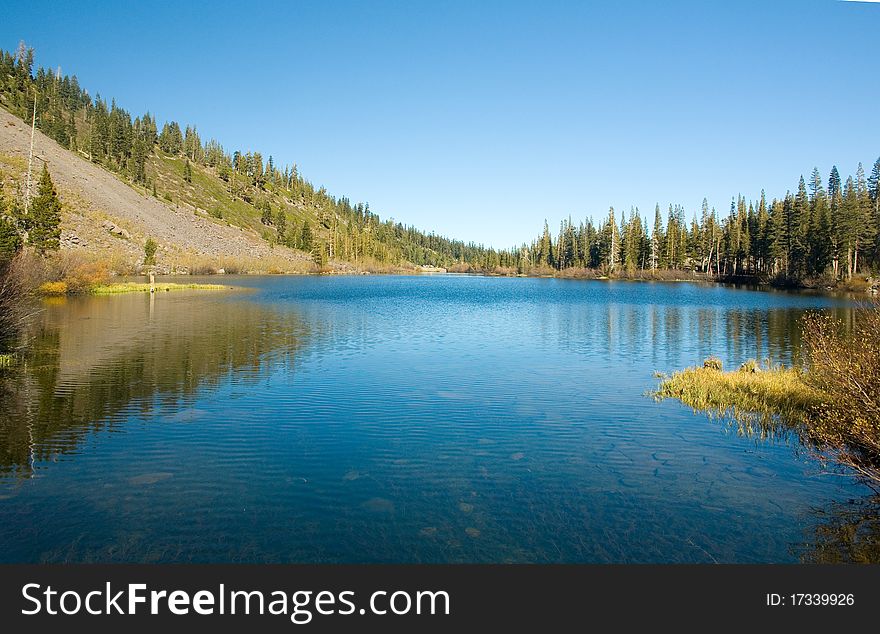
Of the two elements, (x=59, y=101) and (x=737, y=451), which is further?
(x=59, y=101)

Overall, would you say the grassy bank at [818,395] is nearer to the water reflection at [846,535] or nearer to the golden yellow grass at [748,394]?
the golden yellow grass at [748,394]

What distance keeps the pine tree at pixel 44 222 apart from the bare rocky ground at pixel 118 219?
84.6ft

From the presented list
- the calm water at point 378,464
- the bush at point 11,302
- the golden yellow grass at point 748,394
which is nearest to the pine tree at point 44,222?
the bush at point 11,302

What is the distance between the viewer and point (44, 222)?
53781mm

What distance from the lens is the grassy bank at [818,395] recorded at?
1051cm

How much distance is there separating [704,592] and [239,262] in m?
131

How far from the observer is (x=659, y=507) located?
1012cm

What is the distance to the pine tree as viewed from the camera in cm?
5288

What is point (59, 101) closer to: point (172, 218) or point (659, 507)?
point (172, 218)

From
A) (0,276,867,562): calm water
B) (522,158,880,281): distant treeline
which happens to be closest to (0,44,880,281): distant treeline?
(522,158,880,281): distant treeline

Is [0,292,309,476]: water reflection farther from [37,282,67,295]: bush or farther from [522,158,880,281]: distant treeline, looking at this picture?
[522,158,880,281]: distant treeline

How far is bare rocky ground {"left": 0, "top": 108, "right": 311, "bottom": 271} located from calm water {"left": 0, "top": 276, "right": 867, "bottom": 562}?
74.3m

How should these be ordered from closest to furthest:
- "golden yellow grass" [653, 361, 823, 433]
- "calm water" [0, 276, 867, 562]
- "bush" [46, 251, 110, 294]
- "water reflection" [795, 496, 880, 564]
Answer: "water reflection" [795, 496, 880, 564], "calm water" [0, 276, 867, 562], "golden yellow grass" [653, 361, 823, 433], "bush" [46, 251, 110, 294]

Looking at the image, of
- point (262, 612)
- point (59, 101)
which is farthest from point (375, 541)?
point (59, 101)
